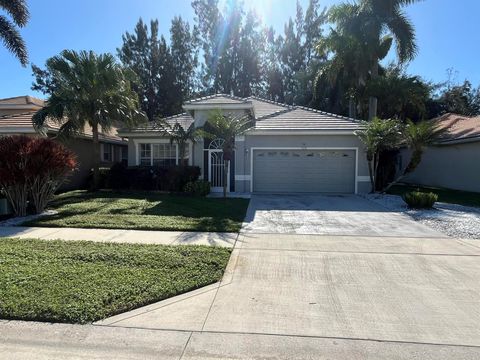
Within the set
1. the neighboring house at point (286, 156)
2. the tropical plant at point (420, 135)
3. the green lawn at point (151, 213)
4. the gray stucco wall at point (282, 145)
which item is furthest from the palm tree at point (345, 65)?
the green lawn at point (151, 213)

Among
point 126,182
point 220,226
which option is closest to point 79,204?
point 126,182

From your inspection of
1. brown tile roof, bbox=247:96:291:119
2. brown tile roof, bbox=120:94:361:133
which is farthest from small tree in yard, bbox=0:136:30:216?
brown tile roof, bbox=247:96:291:119

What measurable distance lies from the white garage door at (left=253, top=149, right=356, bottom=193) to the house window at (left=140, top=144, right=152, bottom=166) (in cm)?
553

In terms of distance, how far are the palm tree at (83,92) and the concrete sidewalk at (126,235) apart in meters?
7.64

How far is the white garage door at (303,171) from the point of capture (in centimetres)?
1764

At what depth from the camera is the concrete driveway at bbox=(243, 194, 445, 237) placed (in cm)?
922

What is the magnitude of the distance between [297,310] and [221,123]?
970cm

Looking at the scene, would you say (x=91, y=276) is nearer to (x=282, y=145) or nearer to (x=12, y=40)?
(x=282, y=145)

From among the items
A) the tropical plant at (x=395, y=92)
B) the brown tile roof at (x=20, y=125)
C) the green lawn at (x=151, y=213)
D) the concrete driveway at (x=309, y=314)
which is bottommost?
the concrete driveway at (x=309, y=314)

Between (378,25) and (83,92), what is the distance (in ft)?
57.2

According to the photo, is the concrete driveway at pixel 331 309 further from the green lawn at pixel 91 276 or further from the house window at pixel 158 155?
the house window at pixel 158 155

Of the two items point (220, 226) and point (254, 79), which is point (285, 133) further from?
point (254, 79)

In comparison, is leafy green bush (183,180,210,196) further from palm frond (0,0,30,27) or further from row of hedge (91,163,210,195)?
palm frond (0,0,30,27)

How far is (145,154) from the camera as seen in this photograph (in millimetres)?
19391
